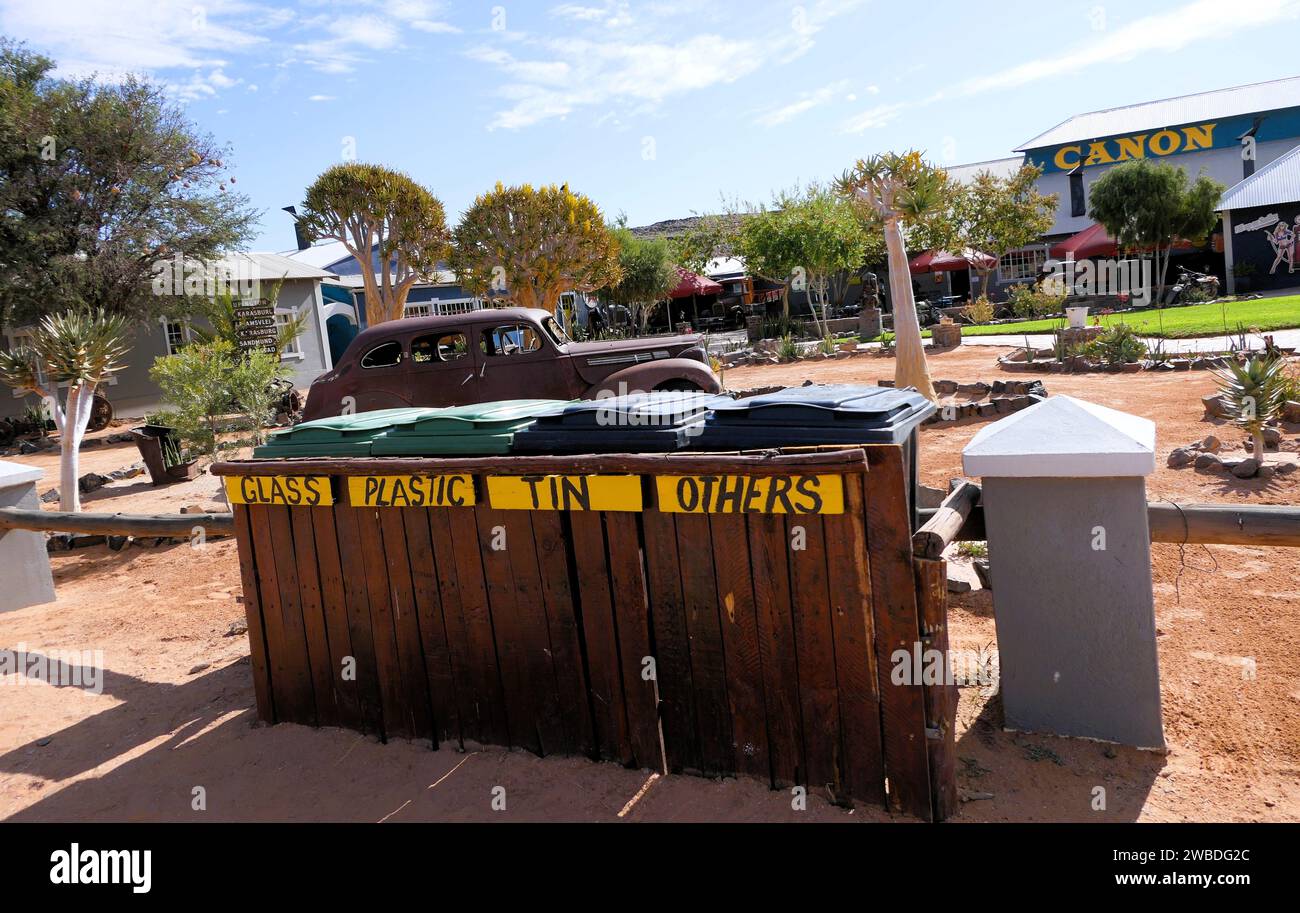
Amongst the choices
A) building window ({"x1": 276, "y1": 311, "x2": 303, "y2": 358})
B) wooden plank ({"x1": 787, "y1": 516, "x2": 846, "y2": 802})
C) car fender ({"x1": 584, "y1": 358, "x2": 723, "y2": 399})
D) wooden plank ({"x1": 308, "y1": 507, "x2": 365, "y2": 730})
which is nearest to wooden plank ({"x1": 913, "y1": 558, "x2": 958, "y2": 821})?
wooden plank ({"x1": 787, "y1": 516, "x2": 846, "y2": 802})

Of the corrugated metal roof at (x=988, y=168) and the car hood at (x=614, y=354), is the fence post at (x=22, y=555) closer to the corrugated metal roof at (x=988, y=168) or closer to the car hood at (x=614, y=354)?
the car hood at (x=614, y=354)

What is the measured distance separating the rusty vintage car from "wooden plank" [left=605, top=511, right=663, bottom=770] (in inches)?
234

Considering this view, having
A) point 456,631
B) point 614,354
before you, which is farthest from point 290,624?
point 614,354

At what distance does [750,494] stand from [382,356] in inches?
294

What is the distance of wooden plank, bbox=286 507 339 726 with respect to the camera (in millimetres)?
4250

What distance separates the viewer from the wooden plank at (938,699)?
299 centimetres

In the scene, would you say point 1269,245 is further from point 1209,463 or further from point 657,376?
point 657,376

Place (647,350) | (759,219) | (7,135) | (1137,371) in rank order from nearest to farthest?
(647,350) < (1137,371) < (7,135) < (759,219)

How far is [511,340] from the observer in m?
9.70

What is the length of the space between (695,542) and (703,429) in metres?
0.42

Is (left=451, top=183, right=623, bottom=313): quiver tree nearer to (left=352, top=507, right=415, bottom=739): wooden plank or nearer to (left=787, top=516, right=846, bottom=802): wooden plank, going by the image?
(left=352, top=507, right=415, bottom=739): wooden plank

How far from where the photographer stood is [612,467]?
3393mm

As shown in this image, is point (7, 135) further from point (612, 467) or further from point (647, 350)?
point (612, 467)

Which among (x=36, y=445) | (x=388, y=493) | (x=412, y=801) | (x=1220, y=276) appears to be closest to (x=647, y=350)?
(x=388, y=493)
